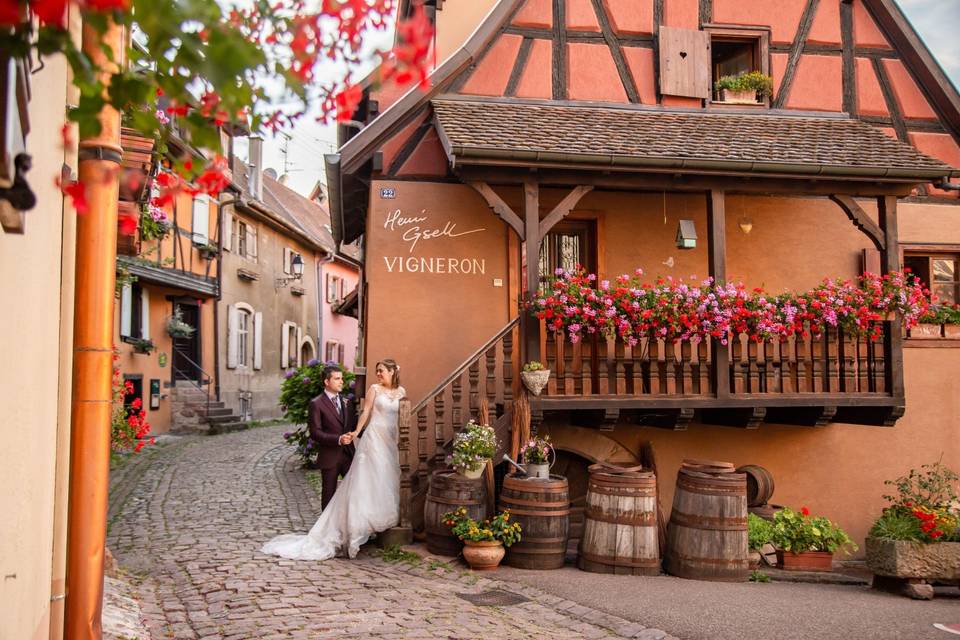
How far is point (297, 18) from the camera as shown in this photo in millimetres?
2207

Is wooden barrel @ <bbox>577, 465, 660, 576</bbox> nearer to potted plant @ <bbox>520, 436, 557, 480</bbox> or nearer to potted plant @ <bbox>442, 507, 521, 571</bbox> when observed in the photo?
potted plant @ <bbox>520, 436, 557, 480</bbox>

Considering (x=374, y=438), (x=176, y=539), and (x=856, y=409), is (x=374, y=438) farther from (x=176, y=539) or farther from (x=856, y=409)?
(x=856, y=409)

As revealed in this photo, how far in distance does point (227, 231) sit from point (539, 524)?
16905 mm

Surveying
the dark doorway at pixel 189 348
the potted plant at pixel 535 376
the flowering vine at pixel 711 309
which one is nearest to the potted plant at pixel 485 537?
the potted plant at pixel 535 376

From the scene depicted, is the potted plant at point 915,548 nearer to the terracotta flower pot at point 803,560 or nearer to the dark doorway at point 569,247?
the terracotta flower pot at point 803,560

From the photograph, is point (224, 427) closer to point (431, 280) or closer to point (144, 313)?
point (144, 313)

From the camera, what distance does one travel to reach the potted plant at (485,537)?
756 centimetres

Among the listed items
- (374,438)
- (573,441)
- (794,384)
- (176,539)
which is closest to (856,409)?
(794,384)

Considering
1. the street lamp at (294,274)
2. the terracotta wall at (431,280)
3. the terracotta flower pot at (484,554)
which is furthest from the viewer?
the street lamp at (294,274)

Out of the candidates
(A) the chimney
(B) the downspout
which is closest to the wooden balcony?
(B) the downspout

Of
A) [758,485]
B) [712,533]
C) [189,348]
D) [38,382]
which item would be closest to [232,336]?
[189,348]

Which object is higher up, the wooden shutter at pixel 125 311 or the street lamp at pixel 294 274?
the street lamp at pixel 294 274

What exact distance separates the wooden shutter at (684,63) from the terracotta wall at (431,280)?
9.31 feet

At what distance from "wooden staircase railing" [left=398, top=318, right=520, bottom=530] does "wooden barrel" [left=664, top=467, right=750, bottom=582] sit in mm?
1892
